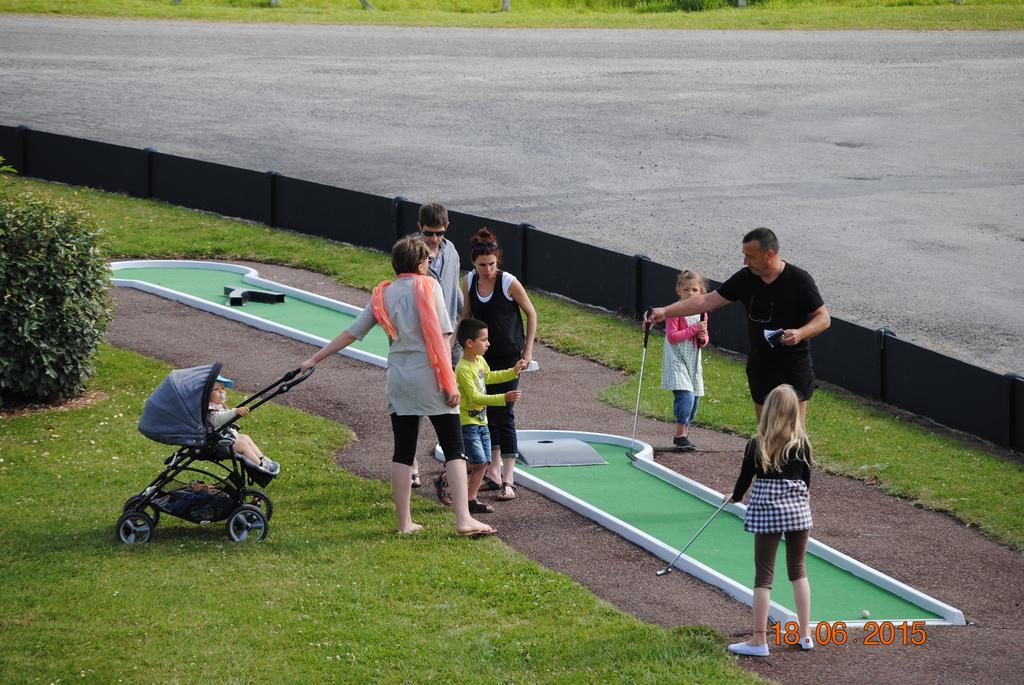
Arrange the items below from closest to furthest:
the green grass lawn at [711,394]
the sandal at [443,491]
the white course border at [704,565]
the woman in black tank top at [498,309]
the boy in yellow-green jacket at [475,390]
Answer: the white course border at [704,565] < the boy in yellow-green jacket at [475,390] < the woman in black tank top at [498,309] < the sandal at [443,491] < the green grass lawn at [711,394]

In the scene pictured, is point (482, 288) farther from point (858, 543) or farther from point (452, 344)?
point (858, 543)

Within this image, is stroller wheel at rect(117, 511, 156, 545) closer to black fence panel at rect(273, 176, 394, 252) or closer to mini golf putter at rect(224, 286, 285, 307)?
mini golf putter at rect(224, 286, 285, 307)

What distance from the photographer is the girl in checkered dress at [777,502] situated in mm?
7562

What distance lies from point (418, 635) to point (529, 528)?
6.84 ft

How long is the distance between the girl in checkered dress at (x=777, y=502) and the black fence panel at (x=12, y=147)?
1801 cm

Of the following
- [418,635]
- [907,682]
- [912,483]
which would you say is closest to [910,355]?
[912,483]

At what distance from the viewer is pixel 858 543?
9875mm

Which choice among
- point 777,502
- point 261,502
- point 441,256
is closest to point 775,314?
point 777,502

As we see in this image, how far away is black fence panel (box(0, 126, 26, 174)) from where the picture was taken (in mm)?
22438

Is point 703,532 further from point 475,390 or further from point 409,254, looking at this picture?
point 409,254

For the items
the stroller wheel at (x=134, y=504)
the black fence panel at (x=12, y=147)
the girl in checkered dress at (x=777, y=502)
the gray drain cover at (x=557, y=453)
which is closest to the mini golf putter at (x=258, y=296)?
the gray drain cover at (x=557, y=453)

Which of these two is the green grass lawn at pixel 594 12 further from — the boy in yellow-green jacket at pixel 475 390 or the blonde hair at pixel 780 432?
the blonde hair at pixel 780 432

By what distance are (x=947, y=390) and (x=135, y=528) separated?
797cm

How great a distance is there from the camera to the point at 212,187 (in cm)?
2117
